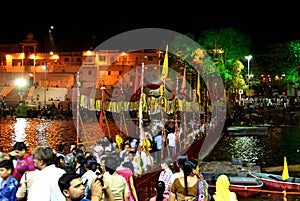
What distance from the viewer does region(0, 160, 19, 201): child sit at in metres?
6.07

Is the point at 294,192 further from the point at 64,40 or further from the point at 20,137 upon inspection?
the point at 64,40

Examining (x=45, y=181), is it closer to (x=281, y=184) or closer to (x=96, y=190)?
(x=96, y=190)

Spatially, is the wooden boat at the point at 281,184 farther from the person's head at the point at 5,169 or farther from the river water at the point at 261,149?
the person's head at the point at 5,169

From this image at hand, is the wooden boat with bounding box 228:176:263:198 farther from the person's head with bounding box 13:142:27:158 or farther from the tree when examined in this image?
the tree

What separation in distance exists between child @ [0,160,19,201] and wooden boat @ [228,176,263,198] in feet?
28.2

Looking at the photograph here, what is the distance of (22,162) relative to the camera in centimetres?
710

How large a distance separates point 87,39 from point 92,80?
81.2 feet

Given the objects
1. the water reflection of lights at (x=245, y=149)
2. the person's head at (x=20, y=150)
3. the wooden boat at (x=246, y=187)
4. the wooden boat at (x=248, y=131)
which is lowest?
the wooden boat at (x=246, y=187)

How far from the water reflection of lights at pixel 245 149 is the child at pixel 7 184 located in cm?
1574

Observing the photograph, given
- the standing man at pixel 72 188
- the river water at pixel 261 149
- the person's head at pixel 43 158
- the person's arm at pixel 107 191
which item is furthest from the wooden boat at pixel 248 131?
the standing man at pixel 72 188

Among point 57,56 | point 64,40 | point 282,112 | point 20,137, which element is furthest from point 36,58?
point 20,137

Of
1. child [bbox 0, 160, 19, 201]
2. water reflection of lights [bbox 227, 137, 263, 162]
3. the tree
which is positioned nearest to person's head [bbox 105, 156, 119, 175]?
child [bbox 0, 160, 19, 201]

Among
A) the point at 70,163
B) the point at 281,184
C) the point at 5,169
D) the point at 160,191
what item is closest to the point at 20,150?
the point at 5,169

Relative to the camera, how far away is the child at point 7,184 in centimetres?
607
